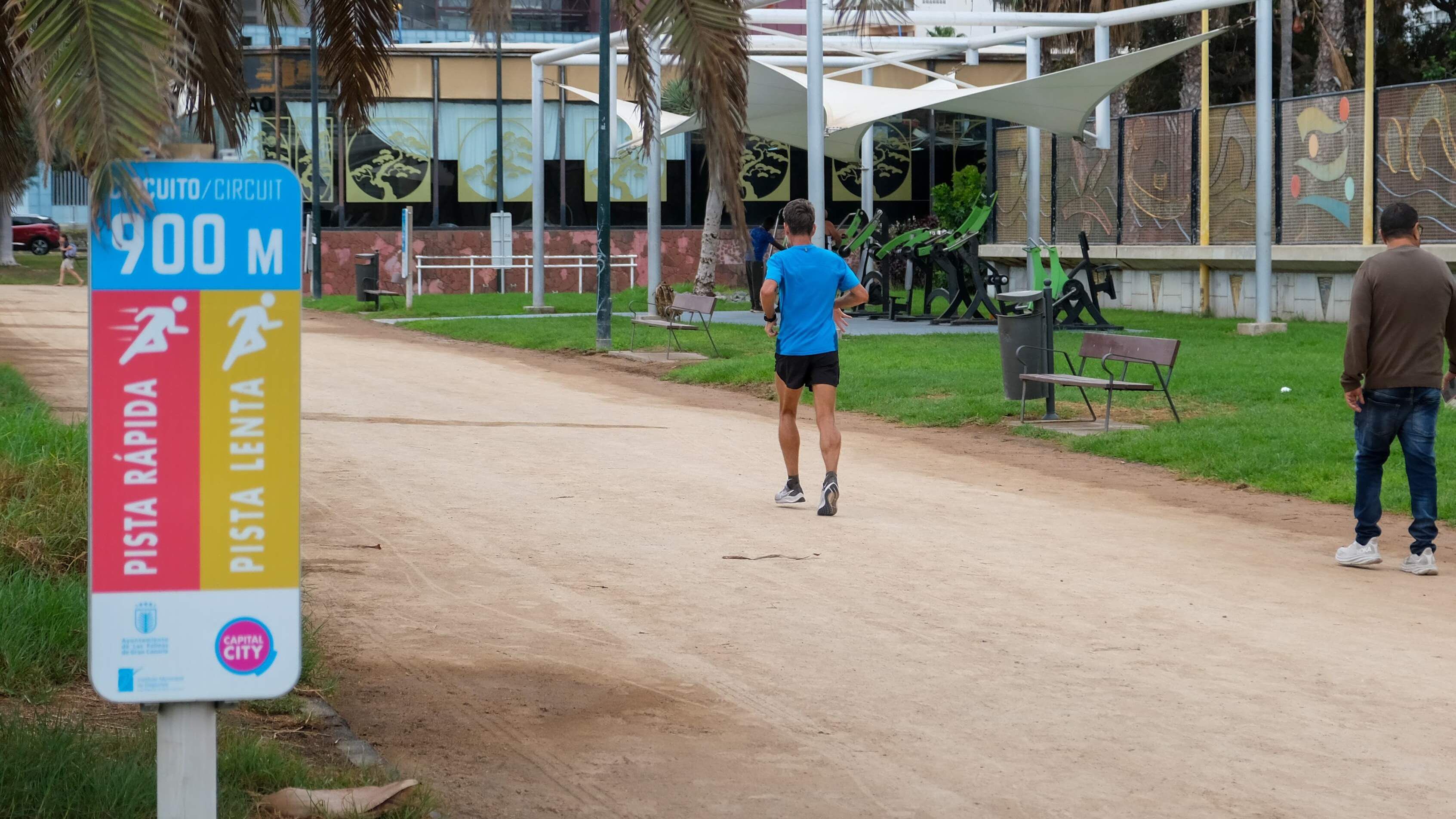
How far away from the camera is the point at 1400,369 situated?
333 inches

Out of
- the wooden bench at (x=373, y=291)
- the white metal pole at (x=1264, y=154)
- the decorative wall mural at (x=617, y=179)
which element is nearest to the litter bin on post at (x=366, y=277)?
the wooden bench at (x=373, y=291)

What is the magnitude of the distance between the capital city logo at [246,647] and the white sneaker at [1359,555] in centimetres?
657

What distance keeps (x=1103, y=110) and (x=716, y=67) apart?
84.2 ft

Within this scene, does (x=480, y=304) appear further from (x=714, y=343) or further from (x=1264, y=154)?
(x=1264, y=154)

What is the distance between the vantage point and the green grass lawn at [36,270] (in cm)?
4541

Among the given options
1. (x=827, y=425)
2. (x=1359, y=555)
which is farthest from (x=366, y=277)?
(x=1359, y=555)

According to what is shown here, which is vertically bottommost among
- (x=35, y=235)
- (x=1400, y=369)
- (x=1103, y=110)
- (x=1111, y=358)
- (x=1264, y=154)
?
(x=1111, y=358)

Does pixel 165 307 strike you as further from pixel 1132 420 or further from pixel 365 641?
pixel 1132 420

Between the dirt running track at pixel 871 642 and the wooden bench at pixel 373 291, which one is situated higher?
the wooden bench at pixel 373 291

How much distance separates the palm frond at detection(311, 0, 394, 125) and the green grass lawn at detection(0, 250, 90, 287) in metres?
42.0

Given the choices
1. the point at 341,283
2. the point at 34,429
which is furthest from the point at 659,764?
the point at 341,283

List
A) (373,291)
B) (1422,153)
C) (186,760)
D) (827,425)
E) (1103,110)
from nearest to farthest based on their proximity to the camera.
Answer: (186,760) → (827,425) → (1422,153) → (1103,110) → (373,291)

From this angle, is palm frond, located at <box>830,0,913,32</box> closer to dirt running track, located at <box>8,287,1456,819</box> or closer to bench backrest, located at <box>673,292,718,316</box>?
dirt running track, located at <box>8,287,1456,819</box>

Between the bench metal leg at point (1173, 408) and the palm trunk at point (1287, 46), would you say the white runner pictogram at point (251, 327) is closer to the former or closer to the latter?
the bench metal leg at point (1173, 408)
